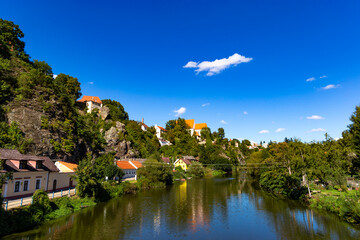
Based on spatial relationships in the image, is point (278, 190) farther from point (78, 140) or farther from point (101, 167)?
point (78, 140)

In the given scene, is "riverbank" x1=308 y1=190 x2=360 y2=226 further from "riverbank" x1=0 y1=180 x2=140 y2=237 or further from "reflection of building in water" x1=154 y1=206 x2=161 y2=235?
"riverbank" x1=0 y1=180 x2=140 y2=237

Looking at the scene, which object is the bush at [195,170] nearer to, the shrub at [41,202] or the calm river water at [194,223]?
the calm river water at [194,223]

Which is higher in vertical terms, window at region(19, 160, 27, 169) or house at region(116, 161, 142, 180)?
window at region(19, 160, 27, 169)

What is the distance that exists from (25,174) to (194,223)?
74.5 feet

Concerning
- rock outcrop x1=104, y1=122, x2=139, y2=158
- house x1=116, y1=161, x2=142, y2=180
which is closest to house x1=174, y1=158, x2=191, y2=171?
rock outcrop x1=104, y1=122, x2=139, y2=158

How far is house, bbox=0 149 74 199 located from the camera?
77.5 feet

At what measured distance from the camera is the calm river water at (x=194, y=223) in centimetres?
1969

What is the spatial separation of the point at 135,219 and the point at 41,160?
16.7 m

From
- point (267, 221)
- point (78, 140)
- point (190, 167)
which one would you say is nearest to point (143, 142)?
point (190, 167)

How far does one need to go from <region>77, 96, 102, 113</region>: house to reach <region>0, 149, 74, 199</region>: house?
55.6m

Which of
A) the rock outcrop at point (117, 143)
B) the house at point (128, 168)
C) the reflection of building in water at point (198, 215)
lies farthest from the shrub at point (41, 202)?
the rock outcrop at point (117, 143)

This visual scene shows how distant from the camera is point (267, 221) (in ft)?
81.8

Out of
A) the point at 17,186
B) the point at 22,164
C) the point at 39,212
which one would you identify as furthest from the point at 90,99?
the point at 39,212

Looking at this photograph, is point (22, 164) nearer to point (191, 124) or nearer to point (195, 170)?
point (195, 170)
